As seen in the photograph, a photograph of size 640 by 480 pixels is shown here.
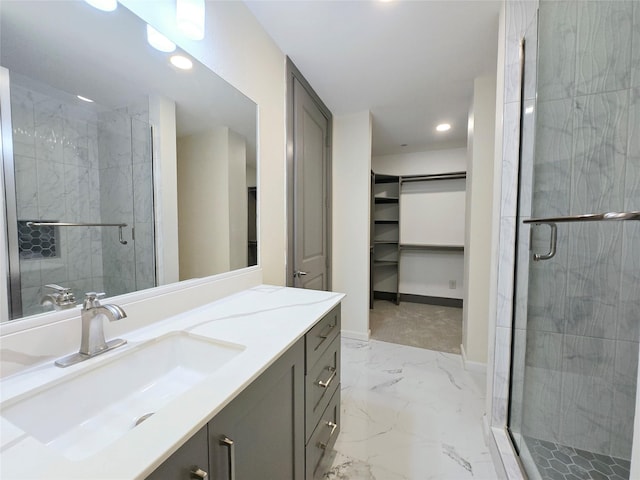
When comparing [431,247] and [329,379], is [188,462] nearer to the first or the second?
[329,379]

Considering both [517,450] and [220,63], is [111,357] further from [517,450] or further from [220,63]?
[517,450]

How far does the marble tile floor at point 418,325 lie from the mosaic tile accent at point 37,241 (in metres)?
2.67

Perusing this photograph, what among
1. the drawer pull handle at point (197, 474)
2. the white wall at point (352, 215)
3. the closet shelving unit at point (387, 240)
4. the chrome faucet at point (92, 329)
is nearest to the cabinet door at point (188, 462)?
the drawer pull handle at point (197, 474)

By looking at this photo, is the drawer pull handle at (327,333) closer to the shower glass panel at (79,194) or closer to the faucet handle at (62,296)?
the shower glass panel at (79,194)

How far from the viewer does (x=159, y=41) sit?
3.26 feet

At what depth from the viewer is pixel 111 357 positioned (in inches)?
27.2

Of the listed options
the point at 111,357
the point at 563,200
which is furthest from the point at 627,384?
the point at 111,357

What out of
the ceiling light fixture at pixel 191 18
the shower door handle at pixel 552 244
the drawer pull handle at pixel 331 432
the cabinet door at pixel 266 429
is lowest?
the drawer pull handle at pixel 331 432

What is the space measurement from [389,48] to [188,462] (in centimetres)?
221

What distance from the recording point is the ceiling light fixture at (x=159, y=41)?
0.96 m

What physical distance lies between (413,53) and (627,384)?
2112 mm

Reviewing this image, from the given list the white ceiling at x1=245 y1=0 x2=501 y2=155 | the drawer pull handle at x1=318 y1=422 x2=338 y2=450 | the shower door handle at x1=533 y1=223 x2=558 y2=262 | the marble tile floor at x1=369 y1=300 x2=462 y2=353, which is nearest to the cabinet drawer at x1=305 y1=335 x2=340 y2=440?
the drawer pull handle at x1=318 y1=422 x2=338 y2=450

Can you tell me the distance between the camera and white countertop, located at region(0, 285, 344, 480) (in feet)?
1.21

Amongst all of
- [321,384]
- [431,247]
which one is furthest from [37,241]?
[431,247]
